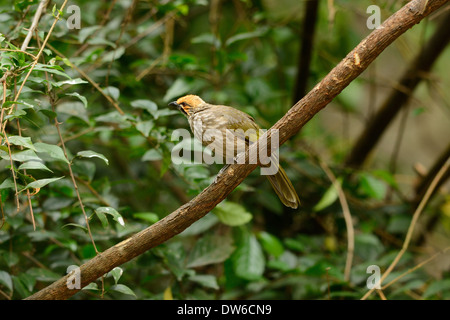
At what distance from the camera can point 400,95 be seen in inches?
151

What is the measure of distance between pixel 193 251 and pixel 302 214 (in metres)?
1.50

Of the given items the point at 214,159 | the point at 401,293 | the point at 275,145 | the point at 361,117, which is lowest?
the point at 401,293

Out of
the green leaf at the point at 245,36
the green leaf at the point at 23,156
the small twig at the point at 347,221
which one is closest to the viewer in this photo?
the green leaf at the point at 23,156

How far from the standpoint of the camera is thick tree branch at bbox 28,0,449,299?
5.90ft

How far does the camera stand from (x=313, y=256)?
329 cm

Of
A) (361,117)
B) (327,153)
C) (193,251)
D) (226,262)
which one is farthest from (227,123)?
(327,153)

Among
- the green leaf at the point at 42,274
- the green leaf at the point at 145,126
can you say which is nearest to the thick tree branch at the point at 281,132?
the green leaf at the point at 42,274

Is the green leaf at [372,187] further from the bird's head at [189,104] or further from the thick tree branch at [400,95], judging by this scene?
the bird's head at [189,104]

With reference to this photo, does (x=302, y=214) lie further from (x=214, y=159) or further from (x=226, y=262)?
(x=214, y=159)

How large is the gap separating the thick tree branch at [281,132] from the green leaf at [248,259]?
1028 millimetres

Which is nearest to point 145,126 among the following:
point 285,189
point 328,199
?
point 285,189

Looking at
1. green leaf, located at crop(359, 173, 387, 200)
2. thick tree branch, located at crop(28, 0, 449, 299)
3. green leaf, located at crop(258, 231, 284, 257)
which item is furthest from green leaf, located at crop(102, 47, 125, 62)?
green leaf, located at crop(359, 173, 387, 200)

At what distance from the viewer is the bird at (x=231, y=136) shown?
2.30 metres

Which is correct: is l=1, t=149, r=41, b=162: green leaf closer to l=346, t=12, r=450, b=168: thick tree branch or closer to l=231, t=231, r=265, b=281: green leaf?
l=231, t=231, r=265, b=281: green leaf
